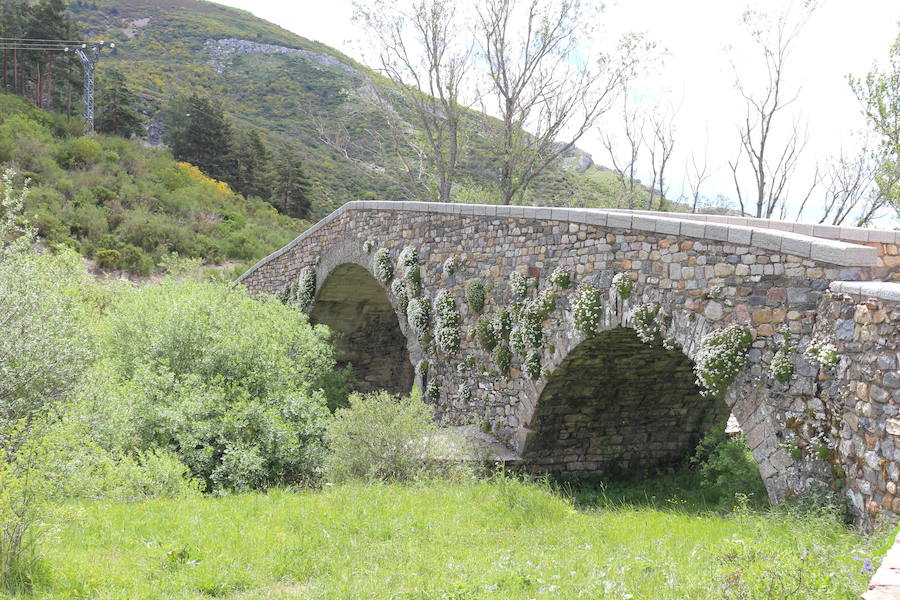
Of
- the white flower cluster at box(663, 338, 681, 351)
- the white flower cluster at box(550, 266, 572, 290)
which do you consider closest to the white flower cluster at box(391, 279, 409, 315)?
the white flower cluster at box(550, 266, 572, 290)

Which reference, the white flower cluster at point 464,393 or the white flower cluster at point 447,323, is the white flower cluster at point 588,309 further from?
the white flower cluster at point 447,323

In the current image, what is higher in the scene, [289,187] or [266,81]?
[266,81]

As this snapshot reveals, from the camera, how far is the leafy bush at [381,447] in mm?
9695

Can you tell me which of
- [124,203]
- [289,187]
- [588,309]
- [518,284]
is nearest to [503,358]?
[518,284]

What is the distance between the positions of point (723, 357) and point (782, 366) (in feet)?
2.02

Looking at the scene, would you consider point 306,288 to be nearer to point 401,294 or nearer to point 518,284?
point 401,294

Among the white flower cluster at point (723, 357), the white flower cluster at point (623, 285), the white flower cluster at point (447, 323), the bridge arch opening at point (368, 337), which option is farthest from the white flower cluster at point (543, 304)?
the bridge arch opening at point (368, 337)

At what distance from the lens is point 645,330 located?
8.18 metres

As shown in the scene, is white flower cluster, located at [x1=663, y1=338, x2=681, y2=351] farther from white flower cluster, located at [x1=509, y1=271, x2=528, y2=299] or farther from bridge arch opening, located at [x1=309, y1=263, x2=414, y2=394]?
bridge arch opening, located at [x1=309, y1=263, x2=414, y2=394]

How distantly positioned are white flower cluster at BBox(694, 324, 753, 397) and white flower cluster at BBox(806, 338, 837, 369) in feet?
2.34

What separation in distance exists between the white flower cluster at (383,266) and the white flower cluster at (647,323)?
707cm

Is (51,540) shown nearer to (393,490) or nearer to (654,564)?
(393,490)

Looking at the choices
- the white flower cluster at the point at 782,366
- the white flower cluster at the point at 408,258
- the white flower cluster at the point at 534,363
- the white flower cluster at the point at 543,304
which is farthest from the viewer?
the white flower cluster at the point at 408,258

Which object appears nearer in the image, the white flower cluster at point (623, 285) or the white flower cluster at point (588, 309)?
the white flower cluster at point (623, 285)
